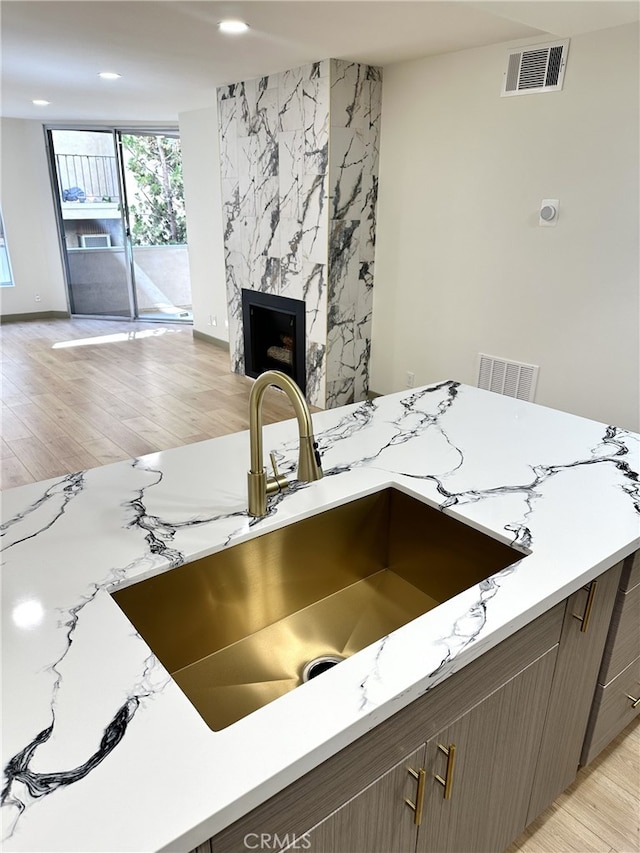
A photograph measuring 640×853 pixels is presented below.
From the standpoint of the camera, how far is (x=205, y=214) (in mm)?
6547

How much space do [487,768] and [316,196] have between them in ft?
13.0

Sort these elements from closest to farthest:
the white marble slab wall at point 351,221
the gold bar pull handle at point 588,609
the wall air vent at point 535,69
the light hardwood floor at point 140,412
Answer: the gold bar pull handle at point 588,609 → the light hardwood floor at point 140,412 → the wall air vent at point 535,69 → the white marble slab wall at point 351,221

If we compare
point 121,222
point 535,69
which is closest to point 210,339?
point 121,222

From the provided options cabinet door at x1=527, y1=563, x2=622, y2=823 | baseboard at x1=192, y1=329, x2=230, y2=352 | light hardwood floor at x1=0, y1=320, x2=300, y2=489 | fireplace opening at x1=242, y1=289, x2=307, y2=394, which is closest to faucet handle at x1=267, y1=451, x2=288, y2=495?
cabinet door at x1=527, y1=563, x2=622, y2=823

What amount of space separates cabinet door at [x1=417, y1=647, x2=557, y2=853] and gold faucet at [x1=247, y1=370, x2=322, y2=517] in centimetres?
55

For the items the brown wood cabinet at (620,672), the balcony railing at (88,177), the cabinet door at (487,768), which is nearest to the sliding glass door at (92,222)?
the balcony railing at (88,177)

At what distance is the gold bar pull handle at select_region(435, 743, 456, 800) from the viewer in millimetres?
1080

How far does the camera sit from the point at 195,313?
7.29m

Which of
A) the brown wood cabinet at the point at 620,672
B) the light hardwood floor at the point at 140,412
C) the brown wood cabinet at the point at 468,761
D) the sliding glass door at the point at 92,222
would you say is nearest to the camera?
the brown wood cabinet at the point at 468,761

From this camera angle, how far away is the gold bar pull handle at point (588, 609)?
1.30m

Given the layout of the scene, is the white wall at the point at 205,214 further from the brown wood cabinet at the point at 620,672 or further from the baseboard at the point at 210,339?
the brown wood cabinet at the point at 620,672

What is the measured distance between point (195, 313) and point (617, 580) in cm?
653

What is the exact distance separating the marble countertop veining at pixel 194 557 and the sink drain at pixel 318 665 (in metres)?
0.32

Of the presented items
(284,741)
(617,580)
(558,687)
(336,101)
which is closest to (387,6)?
(336,101)
